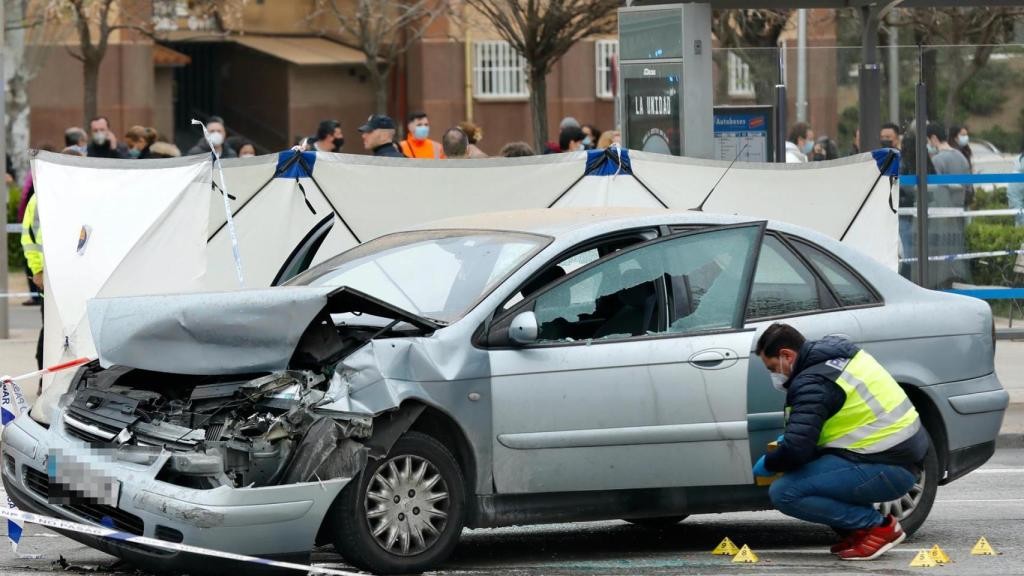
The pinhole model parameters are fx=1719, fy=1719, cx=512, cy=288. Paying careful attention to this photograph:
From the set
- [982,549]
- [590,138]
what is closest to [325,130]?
[590,138]

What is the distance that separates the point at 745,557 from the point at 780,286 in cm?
121

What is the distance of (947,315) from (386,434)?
112 inches

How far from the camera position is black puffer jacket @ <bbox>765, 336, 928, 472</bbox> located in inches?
278

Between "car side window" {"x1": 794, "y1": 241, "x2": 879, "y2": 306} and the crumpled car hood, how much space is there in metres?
2.32

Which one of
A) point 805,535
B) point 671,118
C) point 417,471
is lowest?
point 805,535

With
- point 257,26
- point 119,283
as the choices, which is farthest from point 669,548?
point 257,26

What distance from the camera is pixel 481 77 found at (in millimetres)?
38844

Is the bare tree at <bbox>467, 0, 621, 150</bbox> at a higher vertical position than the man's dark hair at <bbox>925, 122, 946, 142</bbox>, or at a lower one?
higher

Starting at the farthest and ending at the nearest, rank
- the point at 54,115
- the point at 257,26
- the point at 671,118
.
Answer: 1. the point at 257,26
2. the point at 54,115
3. the point at 671,118

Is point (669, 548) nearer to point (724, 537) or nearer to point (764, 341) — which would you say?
point (724, 537)

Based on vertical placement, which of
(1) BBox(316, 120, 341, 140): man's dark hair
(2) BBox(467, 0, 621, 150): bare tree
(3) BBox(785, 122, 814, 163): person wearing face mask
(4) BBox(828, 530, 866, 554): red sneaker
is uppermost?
(2) BBox(467, 0, 621, 150): bare tree

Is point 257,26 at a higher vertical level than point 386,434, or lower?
higher

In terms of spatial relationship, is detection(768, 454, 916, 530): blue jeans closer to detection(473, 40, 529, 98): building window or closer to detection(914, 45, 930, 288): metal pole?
detection(914, 45, 930, 288): metal pole

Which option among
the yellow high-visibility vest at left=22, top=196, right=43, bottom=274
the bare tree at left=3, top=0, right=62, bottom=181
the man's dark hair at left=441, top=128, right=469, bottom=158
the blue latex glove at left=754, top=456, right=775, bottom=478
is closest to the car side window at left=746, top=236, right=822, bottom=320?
the blue latex glove at left=754, top=456, right=775, bottom=478
